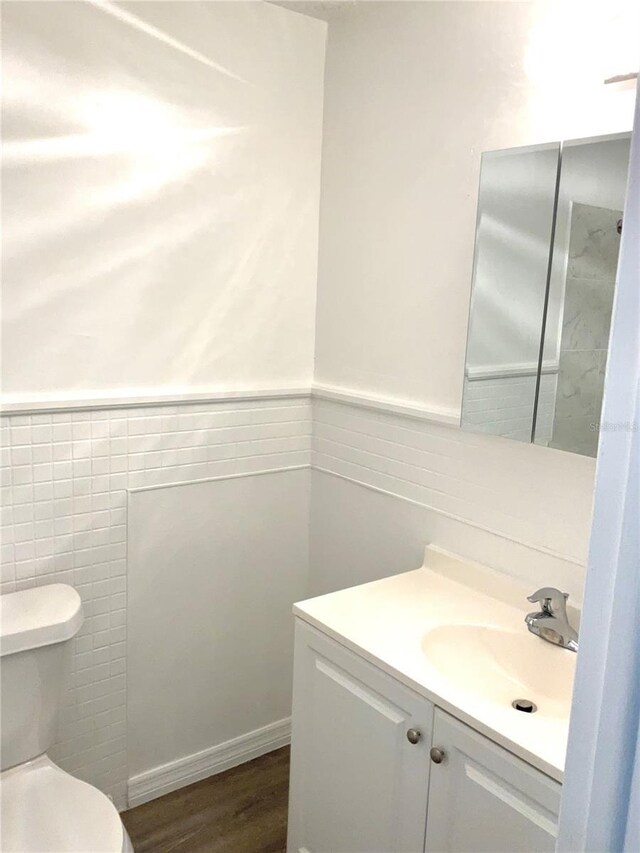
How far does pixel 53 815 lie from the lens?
5.11ft

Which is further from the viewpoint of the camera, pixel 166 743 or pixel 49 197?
pixel 166 743

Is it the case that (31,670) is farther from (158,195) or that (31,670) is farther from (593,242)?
(593,242)

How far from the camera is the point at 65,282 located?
1798mm

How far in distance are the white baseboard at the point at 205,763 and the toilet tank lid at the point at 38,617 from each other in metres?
0.68

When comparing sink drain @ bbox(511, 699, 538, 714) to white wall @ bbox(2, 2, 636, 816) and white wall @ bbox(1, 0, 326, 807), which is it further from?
white wall @ bbox(1, 0, 326, 807)

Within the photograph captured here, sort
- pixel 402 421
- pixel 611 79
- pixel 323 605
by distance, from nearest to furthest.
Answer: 1. pixel 611 79
2. pixel 323 605
3. pixel 402 421

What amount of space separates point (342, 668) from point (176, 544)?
0.71m

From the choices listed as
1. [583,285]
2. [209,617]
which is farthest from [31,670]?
[583,285]

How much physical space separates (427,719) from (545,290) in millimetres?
927

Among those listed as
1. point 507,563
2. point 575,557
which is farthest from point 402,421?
point 575,557

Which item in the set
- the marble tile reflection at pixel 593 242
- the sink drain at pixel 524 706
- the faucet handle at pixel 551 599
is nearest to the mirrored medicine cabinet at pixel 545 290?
the marble tile reflection at pixel 593 242

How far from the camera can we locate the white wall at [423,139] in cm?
156

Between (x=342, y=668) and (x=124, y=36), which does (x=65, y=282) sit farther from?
(x=342, y=668)

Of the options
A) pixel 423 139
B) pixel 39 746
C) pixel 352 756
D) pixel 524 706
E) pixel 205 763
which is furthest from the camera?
pixel 205 763
